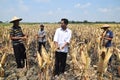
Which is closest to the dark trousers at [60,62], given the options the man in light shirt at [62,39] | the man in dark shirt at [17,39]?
the man in light shirt at [62,39]

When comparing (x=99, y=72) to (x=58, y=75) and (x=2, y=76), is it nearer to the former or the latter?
(x=58, y=75)

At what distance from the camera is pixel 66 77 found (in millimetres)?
7836

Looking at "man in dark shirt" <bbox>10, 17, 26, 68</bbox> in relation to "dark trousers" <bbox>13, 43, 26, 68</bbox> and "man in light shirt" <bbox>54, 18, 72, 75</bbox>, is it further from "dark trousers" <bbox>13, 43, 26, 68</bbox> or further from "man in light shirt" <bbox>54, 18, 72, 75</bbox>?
"man in light shirt" <bbox>54, 18, 72, 75</bbox>

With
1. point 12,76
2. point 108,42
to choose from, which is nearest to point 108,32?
point 108,42

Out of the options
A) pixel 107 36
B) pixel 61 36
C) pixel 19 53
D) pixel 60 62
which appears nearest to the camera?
pixel 61 36

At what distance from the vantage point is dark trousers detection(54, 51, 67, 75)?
25.5 feet

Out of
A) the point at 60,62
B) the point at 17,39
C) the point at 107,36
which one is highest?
the point at 107,36

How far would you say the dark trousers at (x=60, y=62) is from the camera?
7762 mm

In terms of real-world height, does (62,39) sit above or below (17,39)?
above

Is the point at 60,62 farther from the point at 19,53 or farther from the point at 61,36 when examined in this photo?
the point at 19,53

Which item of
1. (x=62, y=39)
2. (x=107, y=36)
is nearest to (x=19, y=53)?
(x=62, y=39)

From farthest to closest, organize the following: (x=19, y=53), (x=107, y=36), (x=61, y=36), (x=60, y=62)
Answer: (x=19, y=53) < (x=107, y=36) < (x=60, y=62) < (x=61, y=36)

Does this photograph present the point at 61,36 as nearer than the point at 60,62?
Yes

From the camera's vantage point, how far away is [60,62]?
7945 millimetres
